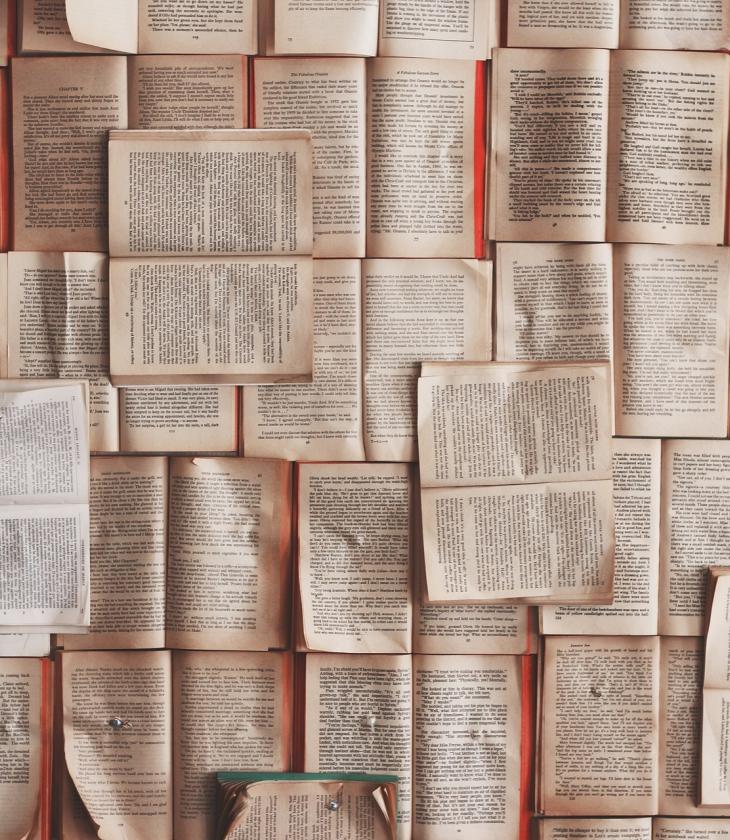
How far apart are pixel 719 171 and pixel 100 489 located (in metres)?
0.81

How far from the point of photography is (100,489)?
0.99 meters

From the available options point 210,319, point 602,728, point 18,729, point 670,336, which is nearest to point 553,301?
point 670,336

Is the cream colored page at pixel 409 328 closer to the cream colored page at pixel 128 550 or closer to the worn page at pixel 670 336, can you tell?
the worn page at pixel 670 336

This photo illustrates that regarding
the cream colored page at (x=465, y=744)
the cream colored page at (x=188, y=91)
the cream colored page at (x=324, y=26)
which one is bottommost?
the cream colored page at (x=465, y=744)

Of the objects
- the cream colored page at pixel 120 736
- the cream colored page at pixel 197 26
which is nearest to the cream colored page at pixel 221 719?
the cream colored page at pixel 120 736

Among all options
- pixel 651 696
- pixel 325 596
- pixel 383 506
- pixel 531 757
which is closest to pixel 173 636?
pixel 325 596

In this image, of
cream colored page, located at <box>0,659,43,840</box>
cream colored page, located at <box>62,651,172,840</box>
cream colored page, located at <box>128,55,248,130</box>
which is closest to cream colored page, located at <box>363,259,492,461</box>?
cream colored page, located at <box>128,55,248,130</box>

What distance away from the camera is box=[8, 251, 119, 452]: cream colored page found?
974mm

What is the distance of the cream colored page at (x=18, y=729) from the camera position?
99 centimetres

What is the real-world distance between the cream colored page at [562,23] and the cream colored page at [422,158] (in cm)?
8

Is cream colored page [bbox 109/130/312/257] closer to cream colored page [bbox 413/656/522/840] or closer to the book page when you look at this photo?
the book page

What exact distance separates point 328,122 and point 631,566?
629mm

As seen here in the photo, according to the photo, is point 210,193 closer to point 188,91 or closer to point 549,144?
point 188,91

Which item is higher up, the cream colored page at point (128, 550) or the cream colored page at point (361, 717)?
the cream colored page at point (128, 550)
